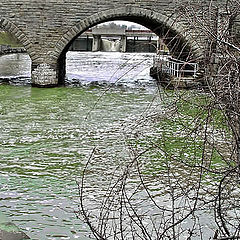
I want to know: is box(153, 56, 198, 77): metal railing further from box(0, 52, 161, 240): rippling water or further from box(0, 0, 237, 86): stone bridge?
box(0, 0, 237, 86): stone bridge

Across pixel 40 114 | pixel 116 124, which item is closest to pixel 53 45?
pixel 40 114

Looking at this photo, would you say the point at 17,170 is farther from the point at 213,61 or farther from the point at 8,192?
the point at 213,61

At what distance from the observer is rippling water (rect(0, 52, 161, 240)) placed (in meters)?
5.19

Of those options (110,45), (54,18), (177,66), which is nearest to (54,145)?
(54,18)

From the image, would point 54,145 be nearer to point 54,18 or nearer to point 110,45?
point 54,18

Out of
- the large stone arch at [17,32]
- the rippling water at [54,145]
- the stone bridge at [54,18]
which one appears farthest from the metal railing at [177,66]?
the large stone arch at [17,32]

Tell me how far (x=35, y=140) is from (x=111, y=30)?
142 ft

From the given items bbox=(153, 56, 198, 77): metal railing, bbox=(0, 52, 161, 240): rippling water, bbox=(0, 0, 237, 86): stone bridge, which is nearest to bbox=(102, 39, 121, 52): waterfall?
bbox=(153, 56, 198, 77): metal railing

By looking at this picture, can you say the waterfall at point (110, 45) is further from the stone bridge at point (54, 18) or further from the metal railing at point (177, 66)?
the stone bridge at point (54, 18)

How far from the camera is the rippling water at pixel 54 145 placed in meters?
5.19

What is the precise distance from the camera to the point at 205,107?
342cm

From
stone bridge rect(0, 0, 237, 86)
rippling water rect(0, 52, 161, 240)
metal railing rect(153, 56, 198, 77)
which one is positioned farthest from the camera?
stone bridge rect(0, 0, 237, 86)

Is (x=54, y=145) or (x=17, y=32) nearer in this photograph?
(x=54, y=145)

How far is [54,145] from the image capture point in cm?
801
